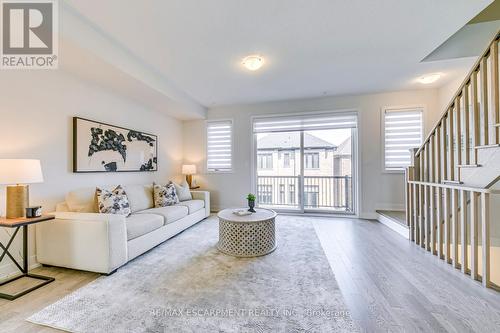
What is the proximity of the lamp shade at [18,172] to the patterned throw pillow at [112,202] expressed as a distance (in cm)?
79

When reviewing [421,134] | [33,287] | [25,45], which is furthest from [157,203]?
[421,134]

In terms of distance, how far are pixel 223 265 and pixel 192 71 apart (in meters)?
2.96

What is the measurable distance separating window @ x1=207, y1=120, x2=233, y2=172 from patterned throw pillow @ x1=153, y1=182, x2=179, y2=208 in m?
1.68

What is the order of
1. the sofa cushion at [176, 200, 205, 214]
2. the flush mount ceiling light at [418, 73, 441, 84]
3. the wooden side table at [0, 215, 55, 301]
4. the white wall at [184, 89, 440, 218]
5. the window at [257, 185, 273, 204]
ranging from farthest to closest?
1. the window at [257, 185, 273, 204]
2. the white wall at [184, 89, 440, 218]
3. the sofa cushion at [176, 200, 205, 214]
4. the flush mount ceiling light at [418, 73, 441, 84]
5. the wooden side table at [0, 215, 55, 301]

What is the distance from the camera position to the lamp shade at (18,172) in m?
1.91

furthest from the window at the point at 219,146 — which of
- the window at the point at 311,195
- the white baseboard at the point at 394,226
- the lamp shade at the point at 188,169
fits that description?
the white baseboard at the point at 394,226

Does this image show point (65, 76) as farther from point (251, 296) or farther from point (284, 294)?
point (284, 294)

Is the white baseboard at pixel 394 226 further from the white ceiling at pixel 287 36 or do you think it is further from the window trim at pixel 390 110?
the white ceiling at pixel 287 36

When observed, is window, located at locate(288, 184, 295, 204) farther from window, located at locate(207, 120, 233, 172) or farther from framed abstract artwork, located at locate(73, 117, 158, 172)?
framed abstract artwork, located at locate(73, 117, 158, 172)

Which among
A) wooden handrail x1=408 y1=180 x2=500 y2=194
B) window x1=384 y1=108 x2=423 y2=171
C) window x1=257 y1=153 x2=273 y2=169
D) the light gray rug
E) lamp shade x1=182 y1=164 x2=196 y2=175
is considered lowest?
the light gray rug

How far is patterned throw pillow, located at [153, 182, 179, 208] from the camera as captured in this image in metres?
3.82

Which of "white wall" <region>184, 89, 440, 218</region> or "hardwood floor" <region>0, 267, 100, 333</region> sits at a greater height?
"white wall" <region>184, 89, 440, 218</region>

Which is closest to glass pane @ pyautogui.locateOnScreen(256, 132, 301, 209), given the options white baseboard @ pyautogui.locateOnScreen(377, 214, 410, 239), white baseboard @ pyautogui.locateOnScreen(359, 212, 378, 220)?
white baseboard @ pyautogui.locateOnScreen(359, 212, 378, 220)

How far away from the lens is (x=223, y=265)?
97.7 inches
